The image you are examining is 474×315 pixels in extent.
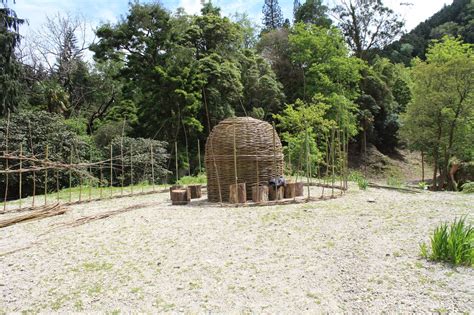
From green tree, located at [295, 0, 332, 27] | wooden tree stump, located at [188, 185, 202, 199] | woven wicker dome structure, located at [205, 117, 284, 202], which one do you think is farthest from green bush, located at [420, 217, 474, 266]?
green tree, located at [295, 0, 332, 27]

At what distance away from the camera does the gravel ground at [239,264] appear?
344 cm

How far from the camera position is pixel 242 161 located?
822 cm

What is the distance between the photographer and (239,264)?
4.29 meters

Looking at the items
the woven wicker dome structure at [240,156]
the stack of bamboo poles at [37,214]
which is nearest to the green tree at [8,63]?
the stack of bamboo poles at [37,214]

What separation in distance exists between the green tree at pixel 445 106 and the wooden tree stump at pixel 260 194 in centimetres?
1182

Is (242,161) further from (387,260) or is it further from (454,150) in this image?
(454,150)

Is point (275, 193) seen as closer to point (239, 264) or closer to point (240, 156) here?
point (240, 156)

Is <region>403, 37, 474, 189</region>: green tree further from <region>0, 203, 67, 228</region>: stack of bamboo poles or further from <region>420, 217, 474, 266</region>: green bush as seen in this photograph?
<region>0, 203, 67, 228</region>: stack of bamboo poles

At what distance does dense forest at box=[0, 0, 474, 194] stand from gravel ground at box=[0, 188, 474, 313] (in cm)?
466

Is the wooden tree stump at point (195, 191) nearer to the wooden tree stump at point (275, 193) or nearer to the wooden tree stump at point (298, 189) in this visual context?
the wooden tree stump at point (275, 193)

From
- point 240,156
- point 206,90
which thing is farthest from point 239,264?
point 206,90

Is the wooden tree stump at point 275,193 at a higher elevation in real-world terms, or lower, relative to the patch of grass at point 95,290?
higher

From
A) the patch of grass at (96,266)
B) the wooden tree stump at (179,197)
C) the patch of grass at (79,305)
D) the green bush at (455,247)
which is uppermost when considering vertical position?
the wooden tree stump at (179,197)

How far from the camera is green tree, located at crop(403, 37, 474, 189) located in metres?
15.9
